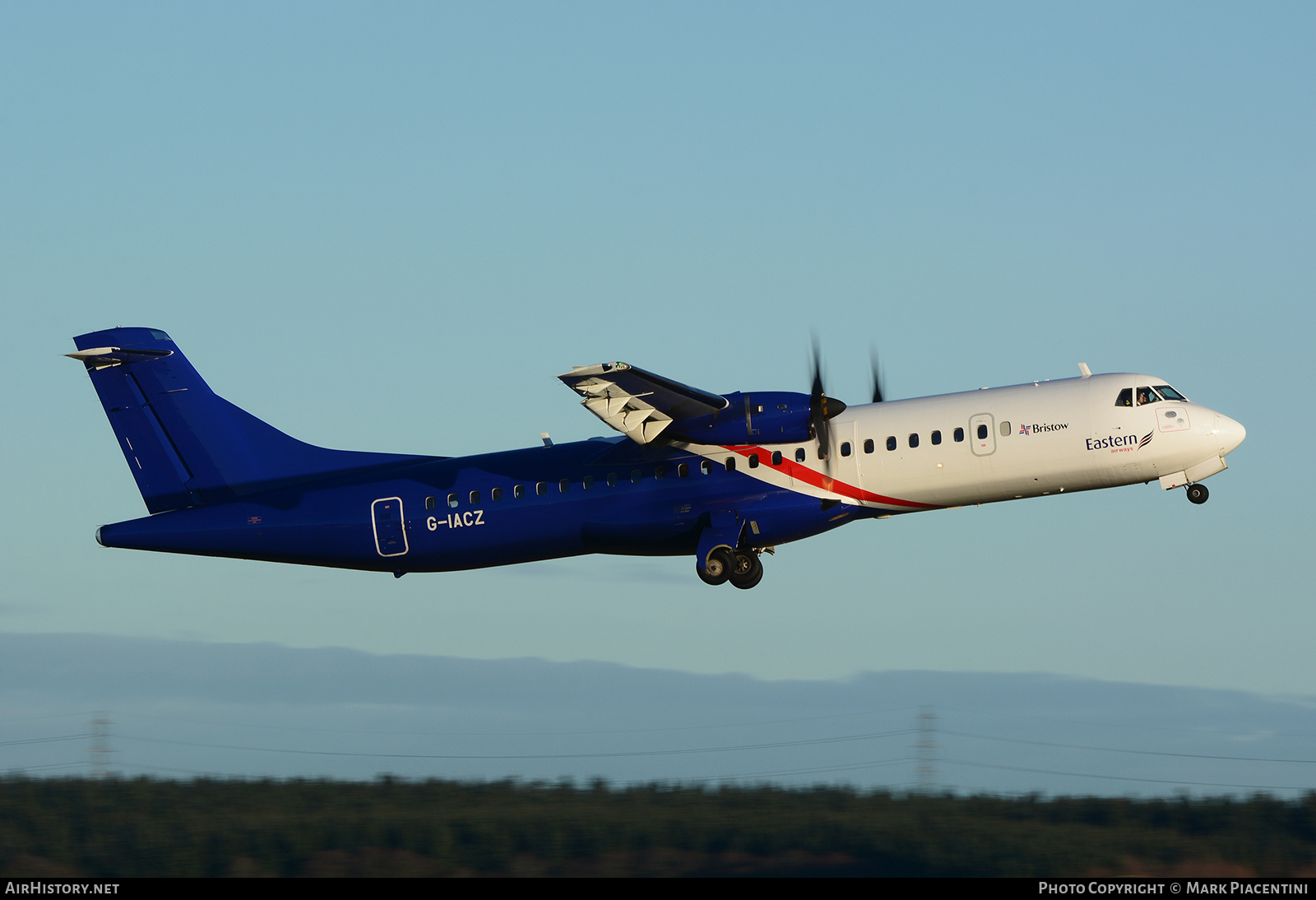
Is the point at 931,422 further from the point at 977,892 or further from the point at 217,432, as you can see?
the point at 217,432

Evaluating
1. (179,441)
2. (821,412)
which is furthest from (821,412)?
(179,441)

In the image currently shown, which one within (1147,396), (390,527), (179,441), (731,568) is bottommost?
(731,568)

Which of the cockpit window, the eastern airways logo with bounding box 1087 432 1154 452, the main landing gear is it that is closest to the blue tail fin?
the main landing gear

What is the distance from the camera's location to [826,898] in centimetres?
1716

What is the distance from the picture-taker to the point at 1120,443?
22.5 metres

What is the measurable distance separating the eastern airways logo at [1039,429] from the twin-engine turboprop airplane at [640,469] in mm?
27

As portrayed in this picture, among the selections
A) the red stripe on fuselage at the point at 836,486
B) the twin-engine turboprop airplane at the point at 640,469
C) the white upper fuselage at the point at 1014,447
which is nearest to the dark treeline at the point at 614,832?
the twin-engine turboprop airplane at the point at 640,469

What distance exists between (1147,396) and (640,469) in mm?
8665

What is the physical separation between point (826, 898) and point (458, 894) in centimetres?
470

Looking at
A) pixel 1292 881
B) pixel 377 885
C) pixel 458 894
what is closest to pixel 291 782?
pixel 377 885

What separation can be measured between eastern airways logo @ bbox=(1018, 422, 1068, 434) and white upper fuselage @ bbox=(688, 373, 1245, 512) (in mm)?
14

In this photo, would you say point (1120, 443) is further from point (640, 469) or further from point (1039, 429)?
point (640, 469)

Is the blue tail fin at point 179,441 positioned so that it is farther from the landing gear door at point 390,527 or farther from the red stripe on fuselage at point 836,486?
the red stripe on fuselage at point 836,486

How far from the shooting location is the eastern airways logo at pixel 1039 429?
22.6 meters
